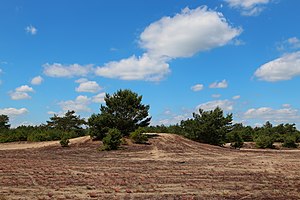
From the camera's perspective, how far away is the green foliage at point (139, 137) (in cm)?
4103

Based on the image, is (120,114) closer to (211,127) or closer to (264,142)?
(211,127)

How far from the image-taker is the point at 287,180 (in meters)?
16.1

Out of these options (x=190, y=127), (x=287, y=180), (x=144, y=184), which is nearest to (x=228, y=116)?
(x=190, y=127)

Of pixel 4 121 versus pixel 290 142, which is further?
pixel 4 121

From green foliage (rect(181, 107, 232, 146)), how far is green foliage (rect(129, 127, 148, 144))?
9315 millimetres

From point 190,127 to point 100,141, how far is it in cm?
1306

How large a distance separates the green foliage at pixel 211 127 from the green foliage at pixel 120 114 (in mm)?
7782

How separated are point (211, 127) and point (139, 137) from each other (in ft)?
34.8

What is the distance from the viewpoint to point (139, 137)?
1615 inches

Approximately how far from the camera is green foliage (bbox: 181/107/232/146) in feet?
152

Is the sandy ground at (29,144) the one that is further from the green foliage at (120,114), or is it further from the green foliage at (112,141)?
A: the green foliage at (112,141)

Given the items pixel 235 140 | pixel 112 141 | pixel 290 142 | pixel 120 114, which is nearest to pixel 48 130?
pixel 120 114

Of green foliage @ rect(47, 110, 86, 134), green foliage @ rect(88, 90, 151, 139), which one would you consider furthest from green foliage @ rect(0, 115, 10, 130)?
green foliage @ rect(88, 90, 151, 139)

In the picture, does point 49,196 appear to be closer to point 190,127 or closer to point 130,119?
point 130,119
